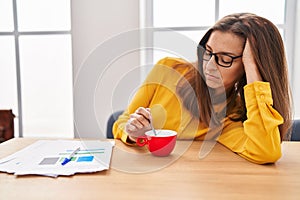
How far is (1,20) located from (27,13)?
23cm

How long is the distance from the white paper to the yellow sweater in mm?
124

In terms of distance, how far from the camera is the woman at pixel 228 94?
0.80m

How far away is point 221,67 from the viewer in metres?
0.90

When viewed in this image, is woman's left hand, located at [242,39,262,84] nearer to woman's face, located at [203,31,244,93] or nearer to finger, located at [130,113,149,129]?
woman's face, located at [203,31,244,93]

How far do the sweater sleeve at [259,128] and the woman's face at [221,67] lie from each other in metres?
0.10

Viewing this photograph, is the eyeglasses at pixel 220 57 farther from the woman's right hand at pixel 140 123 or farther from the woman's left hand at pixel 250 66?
the woman's right hand at pixel 140 123

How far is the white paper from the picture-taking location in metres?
0.62

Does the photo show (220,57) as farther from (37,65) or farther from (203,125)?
(37,65)

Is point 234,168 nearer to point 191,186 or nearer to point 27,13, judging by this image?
point 191,186

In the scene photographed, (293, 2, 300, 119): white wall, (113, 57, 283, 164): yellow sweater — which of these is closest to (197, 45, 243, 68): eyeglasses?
(113, 57, 283, 164): yellow sweater

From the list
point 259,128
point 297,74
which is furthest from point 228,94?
point 297,74

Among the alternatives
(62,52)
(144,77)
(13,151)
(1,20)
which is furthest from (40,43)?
(13,151)

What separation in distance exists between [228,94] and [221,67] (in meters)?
0.17

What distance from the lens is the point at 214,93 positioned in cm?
101
